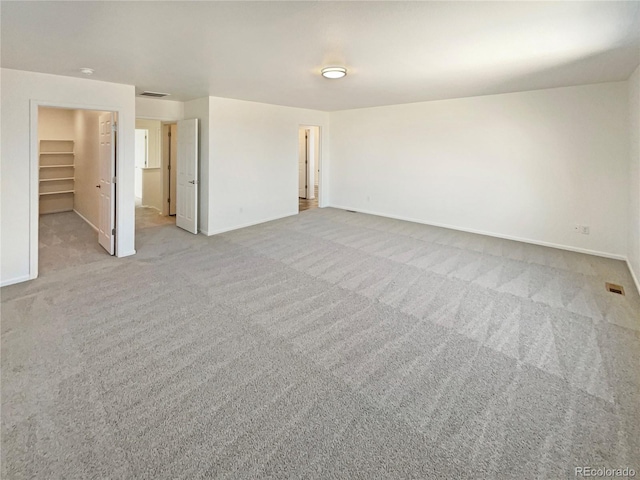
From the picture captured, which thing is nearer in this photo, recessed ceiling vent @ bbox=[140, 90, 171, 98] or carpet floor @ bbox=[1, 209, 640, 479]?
carpet floor @ bbox=[1, 209, 640, 479]

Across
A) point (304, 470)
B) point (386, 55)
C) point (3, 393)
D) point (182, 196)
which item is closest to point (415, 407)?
point (304, 470)

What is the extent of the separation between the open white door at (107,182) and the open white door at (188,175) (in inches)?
56.1

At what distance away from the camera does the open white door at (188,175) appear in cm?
626

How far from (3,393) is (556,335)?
4.15 meters

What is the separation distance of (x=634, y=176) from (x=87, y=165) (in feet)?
30.5

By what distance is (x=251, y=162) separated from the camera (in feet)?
22.6

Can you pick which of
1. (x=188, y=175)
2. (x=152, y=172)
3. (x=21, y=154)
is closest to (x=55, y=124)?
(x=152, y=172)

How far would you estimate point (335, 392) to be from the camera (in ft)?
7.20

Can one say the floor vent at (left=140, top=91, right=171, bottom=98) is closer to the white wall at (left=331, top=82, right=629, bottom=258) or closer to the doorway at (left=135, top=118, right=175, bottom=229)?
the doorway at (left=135, top=118, right=175, bottom=229)

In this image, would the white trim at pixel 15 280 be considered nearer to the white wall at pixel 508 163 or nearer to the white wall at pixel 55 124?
the white wall at pixel 55 124

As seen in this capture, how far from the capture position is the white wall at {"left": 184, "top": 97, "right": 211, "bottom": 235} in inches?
240

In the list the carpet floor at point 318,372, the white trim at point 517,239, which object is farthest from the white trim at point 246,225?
the white trim at point 517,239

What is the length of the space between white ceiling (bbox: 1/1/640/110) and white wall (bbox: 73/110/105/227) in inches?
89.9

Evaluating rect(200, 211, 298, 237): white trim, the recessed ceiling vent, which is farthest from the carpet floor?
the recessed ceiling vent
